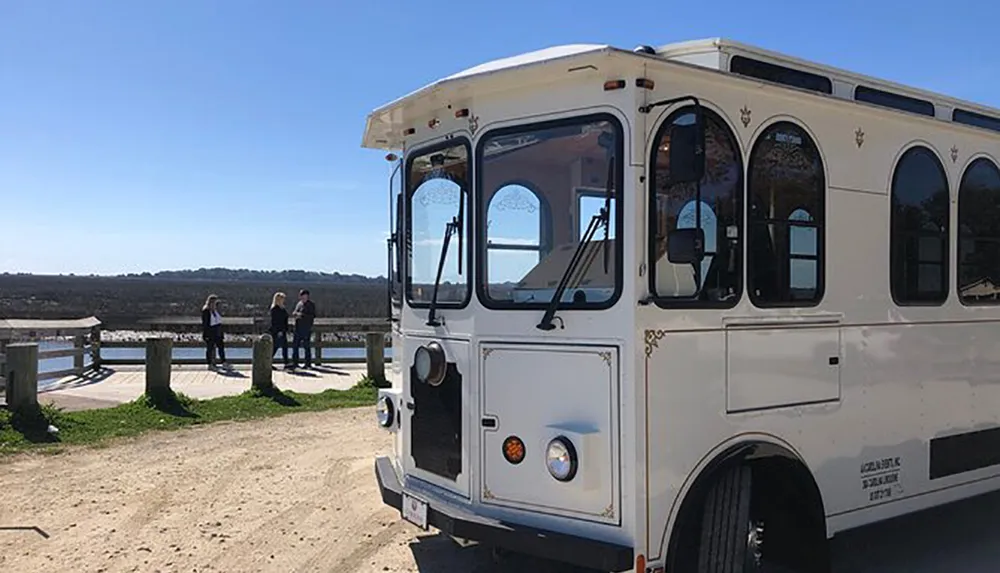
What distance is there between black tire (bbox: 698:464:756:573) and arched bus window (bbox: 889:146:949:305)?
68.7 inches

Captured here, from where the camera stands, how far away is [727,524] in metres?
4.23

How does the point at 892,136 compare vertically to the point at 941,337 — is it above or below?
above

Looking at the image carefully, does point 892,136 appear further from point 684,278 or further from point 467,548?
point 467,548

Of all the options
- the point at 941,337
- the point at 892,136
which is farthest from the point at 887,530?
the point at 892,136

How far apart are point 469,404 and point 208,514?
3.10 m

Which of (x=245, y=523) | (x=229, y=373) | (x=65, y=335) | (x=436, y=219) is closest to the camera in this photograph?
(x=436, y=219)

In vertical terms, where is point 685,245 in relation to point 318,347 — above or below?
above

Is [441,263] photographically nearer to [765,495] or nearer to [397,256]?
[397,256]

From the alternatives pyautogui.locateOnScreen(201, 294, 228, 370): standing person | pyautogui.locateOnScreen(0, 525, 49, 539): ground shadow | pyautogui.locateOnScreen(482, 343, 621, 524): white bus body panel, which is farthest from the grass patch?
pyautogui.locateOnScreen(482, 343, 621, 524): white bus body panel

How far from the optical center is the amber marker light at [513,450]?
4.33 metres

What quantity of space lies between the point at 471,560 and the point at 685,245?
2819 mm

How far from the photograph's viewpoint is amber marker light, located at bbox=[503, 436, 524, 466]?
4332 millimetres

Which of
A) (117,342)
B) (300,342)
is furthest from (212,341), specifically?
(117,342)

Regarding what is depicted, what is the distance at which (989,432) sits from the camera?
5.86 m
